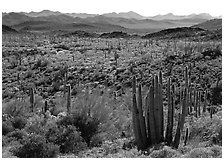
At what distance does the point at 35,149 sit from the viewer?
463 inches

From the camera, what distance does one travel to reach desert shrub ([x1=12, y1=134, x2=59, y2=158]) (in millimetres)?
11578

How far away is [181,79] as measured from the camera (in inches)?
938

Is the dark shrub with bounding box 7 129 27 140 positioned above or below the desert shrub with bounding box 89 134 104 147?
above

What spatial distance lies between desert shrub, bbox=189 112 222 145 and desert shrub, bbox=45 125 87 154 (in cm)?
361

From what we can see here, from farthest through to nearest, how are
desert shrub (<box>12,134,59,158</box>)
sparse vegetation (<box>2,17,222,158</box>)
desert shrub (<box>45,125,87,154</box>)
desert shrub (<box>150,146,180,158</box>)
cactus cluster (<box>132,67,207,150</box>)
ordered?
desert shrub (<box>45,125,87,154</box>)
cactus cluster (<box>132,67,207,150</box>)
sparse vegetation (<box>2,17,222,158</box>)
desert shrub (<box>12,134,59,158</box>)
desert shrub (<box>150,146,180,158</box>)

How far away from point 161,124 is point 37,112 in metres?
6.17

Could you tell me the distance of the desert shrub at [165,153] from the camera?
10562mm

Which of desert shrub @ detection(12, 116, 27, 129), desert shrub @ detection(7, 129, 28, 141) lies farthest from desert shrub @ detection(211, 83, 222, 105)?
desert shrub @ detection(7, 129, 28, 141)

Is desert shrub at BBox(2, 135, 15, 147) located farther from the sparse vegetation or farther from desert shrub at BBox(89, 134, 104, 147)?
desert shrub at BBox(89, 134, 104, 147)

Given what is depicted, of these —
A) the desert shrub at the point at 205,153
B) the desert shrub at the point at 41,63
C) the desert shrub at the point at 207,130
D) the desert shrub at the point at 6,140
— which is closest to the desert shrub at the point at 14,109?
the desert shrub at the point at 6,140

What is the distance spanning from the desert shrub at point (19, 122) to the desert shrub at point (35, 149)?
2.36 meters

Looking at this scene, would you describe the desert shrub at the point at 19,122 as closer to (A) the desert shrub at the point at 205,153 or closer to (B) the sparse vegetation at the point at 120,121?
(B) the sparse vegetation at the point at 120,121

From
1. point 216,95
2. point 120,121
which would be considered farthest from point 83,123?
point 216,95

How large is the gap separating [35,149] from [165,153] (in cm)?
386
